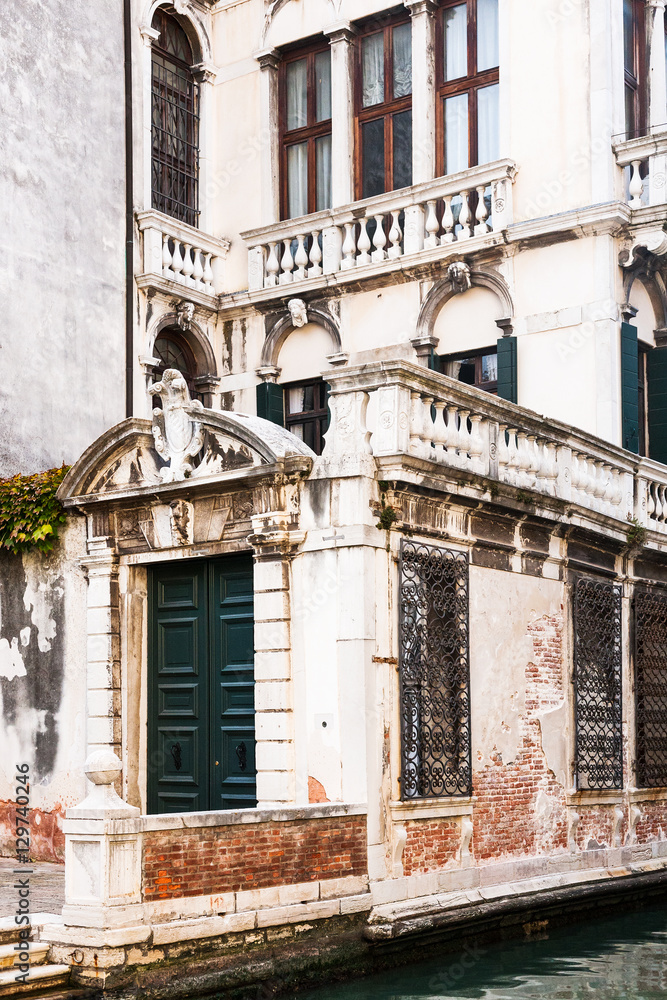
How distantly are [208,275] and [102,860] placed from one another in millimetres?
11211

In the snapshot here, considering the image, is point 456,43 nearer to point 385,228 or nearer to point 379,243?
point 385,228

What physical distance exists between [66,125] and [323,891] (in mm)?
10345

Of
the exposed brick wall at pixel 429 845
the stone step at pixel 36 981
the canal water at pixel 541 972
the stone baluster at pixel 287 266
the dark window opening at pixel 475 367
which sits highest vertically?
the stone baluster at pixel 287 266

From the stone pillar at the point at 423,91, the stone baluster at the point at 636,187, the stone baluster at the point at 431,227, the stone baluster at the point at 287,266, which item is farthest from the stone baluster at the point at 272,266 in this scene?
the stone baluster at the point at 636,187

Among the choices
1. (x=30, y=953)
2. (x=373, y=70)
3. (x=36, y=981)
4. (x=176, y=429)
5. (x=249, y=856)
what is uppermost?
(x=373, y=70)

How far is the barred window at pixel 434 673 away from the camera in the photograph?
34.8 ft

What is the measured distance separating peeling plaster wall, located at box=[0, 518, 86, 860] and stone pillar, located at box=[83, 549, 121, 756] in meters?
0.19

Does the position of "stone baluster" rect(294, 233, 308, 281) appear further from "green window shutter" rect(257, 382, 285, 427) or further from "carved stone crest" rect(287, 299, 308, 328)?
"green window shutter" rect(257, 382, 285, 427)

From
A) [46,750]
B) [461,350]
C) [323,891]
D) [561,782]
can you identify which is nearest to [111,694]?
[46,750]

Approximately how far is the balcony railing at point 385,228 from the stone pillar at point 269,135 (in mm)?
464

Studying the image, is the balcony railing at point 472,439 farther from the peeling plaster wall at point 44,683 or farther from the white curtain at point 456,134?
the white curtain at point 456,134

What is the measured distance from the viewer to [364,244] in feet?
55.3

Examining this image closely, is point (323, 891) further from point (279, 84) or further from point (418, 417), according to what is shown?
point (279, 84)

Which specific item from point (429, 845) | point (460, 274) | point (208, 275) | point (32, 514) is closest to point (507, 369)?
point (460, 274)
